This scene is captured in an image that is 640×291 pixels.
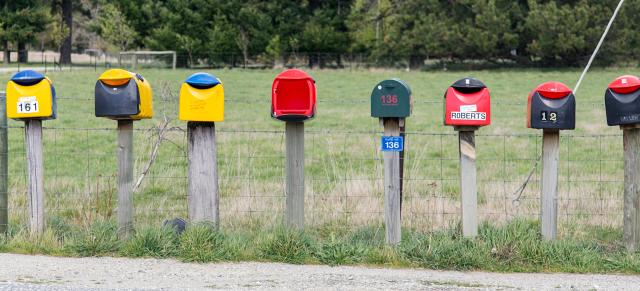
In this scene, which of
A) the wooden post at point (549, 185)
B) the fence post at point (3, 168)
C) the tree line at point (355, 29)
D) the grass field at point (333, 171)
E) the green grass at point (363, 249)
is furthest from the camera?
the tree line at point (355, 29)

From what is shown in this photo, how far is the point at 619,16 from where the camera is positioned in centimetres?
4734

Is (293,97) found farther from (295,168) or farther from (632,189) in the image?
(632,189)

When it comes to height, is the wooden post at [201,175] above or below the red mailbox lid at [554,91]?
below

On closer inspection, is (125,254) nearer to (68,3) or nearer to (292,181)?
(292,181)

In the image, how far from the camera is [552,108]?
7043 millimetres

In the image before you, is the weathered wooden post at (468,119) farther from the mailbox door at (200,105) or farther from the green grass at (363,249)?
the mailbox door at (200,105)

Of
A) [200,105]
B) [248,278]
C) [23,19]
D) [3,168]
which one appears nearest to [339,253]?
[248,278]

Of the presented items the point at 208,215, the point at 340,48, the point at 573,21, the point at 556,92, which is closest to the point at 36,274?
the point at 208,215

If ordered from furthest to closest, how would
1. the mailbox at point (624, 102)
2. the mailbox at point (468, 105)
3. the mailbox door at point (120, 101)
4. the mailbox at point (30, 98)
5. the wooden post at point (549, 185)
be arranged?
the mailbox at point (30, 98) < the mailbox door at point (120, 101) < the wooden post at point (549, 185) < the mailbox at point (468, 105) < the mailbox at point (624, 102)

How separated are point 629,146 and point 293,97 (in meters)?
2.84

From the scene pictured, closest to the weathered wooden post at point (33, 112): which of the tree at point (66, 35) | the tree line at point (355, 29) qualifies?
the tree line at point (355, 29)

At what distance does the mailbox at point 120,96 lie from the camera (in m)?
7.34

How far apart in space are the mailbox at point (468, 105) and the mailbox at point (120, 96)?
2.62 m

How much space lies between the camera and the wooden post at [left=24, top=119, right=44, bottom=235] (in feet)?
25.0
